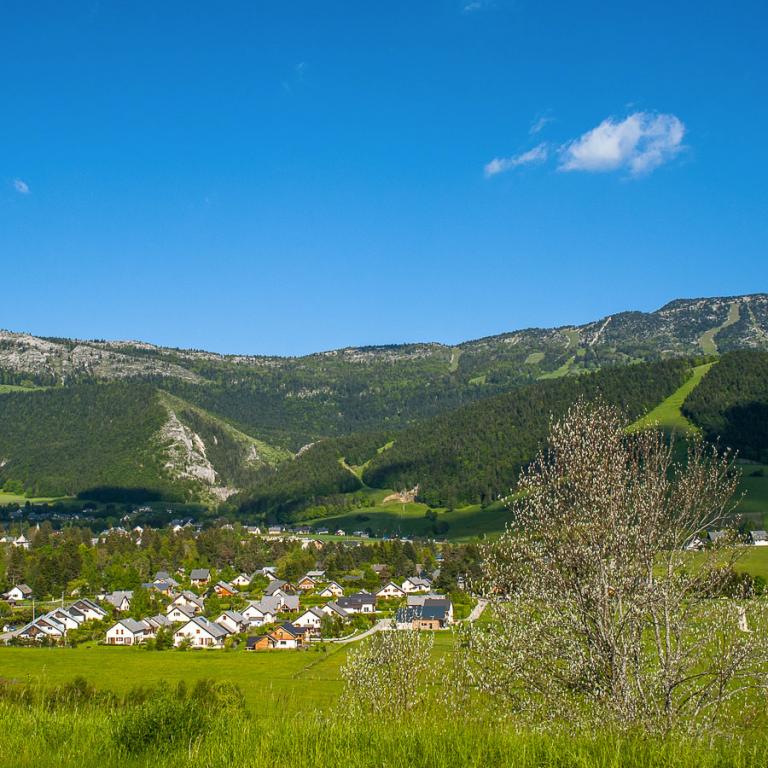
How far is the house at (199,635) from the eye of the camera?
74562mm

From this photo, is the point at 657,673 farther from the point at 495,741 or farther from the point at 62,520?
the point at 62,520

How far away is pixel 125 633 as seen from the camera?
75.6 m

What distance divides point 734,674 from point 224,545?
122 m

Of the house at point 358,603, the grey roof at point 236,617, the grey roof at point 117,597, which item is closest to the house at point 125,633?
the grey roof at point 236,617

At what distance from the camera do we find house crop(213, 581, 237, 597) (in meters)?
103

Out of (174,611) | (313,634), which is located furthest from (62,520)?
(313,634)

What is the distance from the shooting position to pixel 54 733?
6.68 m

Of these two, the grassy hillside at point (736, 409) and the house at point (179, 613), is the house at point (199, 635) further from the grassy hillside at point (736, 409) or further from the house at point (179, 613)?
the grassy hillside at point (736, 409)

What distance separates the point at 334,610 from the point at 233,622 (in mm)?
11701

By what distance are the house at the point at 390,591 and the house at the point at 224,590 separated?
21.3 metres

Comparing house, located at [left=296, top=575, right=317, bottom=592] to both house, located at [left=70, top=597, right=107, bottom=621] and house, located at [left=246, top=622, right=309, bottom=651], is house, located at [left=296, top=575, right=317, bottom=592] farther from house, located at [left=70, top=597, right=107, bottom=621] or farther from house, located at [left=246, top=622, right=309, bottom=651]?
house, located at [left=246, top=622, right=309, bottom=651]

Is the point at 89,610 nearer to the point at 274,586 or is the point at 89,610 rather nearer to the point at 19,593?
the point at 19,593

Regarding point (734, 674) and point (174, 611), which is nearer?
point (734, 674)

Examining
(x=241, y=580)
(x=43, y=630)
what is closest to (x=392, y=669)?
(x=43, y=630)
